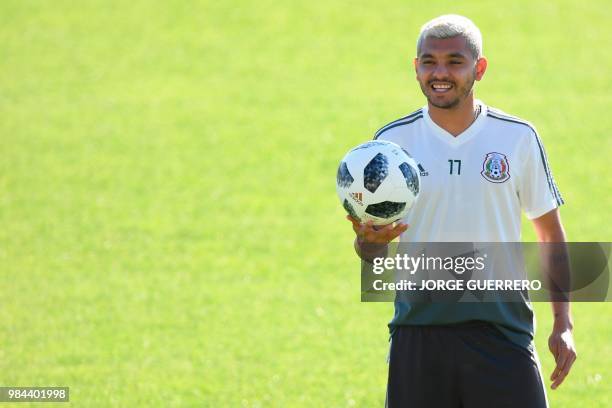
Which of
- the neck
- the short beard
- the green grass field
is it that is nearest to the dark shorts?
the neck

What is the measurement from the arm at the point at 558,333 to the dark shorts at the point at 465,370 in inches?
8.8

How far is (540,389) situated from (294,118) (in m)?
14.0

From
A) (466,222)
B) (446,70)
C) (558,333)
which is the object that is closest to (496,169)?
(466,222)

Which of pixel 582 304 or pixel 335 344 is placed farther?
pixel 582 304

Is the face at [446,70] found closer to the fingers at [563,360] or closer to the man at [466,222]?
the man at [466,222]

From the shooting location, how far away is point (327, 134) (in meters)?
18.5

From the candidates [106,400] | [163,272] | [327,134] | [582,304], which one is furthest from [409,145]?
[327,134]

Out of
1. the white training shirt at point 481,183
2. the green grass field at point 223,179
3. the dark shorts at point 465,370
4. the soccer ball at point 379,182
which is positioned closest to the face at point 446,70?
the white training shirt at point 481,183

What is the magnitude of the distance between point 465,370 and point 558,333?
0.65m

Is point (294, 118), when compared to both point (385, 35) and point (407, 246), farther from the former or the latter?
point (407, 246)

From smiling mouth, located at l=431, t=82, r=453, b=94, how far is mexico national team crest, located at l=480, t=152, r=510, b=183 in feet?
1.45

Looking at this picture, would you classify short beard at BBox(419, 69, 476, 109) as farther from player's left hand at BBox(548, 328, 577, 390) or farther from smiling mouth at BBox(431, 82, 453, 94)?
player's left hand at BBox(548, 328, 577, 390)

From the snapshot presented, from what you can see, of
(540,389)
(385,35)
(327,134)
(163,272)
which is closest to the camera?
(540,389)

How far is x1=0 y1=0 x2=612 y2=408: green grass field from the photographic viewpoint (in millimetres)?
10461
